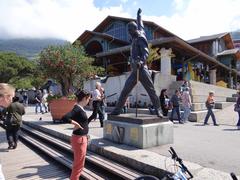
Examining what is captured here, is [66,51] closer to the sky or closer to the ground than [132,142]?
closer to the sky

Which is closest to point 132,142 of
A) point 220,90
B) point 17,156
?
point 17,156

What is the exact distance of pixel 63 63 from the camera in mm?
12250

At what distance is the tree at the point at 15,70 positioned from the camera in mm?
45000

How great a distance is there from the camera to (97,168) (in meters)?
5.93

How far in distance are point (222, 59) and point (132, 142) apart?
33930 millimetres

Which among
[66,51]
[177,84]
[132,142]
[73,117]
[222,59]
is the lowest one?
[132,142]

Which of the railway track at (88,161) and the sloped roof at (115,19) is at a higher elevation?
the sloped roof at (115,19)

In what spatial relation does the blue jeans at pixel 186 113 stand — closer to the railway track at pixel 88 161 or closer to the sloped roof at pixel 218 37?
the railway track at pixel 88 161

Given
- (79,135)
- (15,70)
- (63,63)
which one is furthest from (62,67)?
(15,70)

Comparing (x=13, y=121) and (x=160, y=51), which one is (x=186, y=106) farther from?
(x=160, y=51)

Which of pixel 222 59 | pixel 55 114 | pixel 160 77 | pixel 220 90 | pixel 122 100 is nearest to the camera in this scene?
pixel 122 100

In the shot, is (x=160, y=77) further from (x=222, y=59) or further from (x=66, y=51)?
(x=222, y=59)

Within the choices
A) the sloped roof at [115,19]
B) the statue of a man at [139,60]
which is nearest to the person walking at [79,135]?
the statue of a man at [139,60]

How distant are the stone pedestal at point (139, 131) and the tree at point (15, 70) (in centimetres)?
3944
